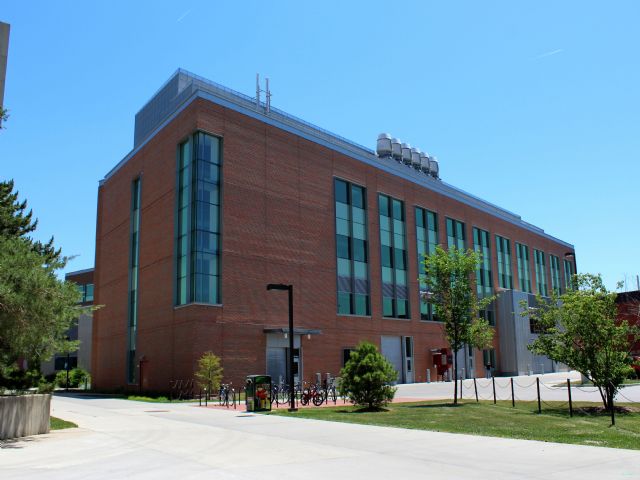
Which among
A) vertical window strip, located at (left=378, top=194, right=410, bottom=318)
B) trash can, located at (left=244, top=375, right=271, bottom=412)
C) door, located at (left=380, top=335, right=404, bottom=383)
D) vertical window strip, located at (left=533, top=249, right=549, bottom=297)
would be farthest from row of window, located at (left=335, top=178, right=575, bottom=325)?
trash can, located at (left=244, top=375, right=271, bottom=412)

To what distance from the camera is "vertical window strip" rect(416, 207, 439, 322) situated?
5200cm

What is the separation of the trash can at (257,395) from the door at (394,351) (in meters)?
22.8

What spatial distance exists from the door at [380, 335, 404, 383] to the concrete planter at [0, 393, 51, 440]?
108ft

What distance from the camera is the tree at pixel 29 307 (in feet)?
47.7

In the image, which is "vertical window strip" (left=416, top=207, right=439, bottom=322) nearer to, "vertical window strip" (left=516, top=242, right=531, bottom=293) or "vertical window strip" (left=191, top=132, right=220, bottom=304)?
"vertical window strip" (left=516, top=242, right=531, bottom=293)

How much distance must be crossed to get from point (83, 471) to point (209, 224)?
26556mm

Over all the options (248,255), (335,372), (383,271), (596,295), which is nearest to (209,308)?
(248,255)

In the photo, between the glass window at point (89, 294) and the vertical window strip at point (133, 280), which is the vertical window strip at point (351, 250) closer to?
the vertical window strip at point (133, 280)

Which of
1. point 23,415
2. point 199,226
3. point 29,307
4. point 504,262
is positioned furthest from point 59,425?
point 504,262

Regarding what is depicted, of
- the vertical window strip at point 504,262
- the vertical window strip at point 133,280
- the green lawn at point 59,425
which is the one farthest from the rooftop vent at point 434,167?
the green lawn at point 59,425

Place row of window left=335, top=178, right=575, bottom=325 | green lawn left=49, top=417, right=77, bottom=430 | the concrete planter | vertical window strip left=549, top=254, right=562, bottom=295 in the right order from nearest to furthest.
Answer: the concrete planter, green lawn left=49, top=417, right=77, bottom=430, row of window left=335, top=178, right=575, bottom=325, vertical window strip left=549, top=254, right=562, bottom=295

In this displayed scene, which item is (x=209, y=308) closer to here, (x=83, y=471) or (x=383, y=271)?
(x=383, y=271)

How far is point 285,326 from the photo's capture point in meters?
38.7

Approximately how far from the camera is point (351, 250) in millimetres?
45344
